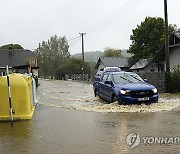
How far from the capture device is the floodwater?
22.3 feet

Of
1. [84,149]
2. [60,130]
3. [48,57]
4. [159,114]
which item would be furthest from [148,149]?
[48,57]

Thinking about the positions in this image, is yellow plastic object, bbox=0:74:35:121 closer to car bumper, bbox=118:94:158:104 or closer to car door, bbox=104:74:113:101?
car bumper, bbox=118:94:158:104

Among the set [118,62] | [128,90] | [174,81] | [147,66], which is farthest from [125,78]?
[118,62]

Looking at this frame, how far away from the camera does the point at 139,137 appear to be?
304 inches

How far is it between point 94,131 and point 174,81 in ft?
Answer: 47.3

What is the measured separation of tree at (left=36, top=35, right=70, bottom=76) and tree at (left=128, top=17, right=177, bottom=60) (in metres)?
26.6

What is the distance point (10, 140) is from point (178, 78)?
16.0m

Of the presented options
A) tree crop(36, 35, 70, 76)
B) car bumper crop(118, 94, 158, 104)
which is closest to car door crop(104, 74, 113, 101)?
car bumper crop(118, 94, 158, 104)

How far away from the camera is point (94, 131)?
28.3 ft

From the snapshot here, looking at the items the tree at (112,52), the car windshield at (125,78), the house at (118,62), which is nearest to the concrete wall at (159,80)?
the car windshield at (125,78)

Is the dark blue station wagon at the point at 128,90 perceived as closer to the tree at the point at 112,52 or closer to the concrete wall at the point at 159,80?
the concrete wall at the point at 159,80

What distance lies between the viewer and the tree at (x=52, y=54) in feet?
273

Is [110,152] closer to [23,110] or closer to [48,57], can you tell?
[23,110]

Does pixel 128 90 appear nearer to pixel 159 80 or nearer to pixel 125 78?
pixel 125 78
